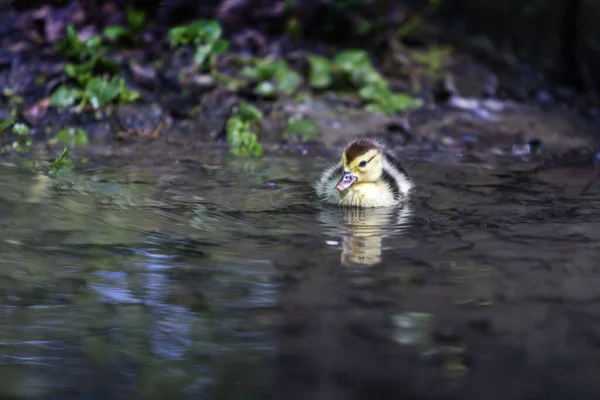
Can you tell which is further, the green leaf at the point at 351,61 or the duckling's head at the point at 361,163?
the green leaf at the point at 351,61

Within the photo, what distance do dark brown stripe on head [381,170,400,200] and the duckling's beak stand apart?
11.6 inches

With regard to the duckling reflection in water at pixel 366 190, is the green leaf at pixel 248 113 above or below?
above

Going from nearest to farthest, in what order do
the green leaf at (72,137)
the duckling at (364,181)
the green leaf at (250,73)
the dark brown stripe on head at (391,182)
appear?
the duckling at (364,181), the dark brown stripe on head at (391,182), the green leaf at (72,137), the green leaf at (250,73)

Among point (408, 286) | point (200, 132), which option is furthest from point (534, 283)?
point (200, 132)

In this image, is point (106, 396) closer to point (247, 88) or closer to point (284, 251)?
point (284, 251)

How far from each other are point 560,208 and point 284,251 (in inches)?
78.1

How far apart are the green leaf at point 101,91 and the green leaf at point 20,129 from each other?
0.64 meters

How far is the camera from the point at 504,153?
795cm

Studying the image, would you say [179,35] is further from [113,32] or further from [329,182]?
[329,182]

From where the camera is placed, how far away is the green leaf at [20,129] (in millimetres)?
7887

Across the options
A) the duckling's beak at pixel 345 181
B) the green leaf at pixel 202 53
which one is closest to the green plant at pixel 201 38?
the green leaf at pixel 202 53

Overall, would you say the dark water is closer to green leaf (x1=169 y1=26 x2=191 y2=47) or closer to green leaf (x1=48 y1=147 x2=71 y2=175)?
green leaf (x1=48 y1=147 x2=71 y2=175)

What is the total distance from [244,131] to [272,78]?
129 centimetres

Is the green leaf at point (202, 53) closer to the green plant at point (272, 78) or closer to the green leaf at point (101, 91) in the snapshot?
the green plant at point (272, 78)
